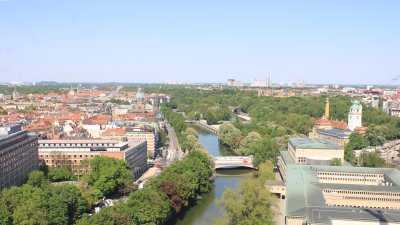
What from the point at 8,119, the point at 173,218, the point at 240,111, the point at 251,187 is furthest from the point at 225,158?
the point at 240,111

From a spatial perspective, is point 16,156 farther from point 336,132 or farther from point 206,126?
point 206,126

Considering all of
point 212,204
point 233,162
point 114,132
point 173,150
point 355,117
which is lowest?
point 212,204

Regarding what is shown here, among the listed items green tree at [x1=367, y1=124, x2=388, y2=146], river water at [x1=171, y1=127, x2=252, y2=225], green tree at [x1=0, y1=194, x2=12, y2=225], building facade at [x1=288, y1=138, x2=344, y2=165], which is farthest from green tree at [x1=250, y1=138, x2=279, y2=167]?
green tree at [x1=0, y1=194, x2=12, y2=225]

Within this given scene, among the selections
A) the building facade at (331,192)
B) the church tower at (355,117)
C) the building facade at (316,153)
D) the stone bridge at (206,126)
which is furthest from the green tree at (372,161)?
the stone bridge at (206,126)

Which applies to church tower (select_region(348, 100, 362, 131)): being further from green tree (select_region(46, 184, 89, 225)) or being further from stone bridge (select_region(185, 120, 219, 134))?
green tree (select_region(46, 184, 89, 225))

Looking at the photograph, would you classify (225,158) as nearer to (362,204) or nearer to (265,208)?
(362,204)

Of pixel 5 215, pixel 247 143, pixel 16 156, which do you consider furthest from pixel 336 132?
pixel 5 215

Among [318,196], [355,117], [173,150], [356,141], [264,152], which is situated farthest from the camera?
[355,117]
